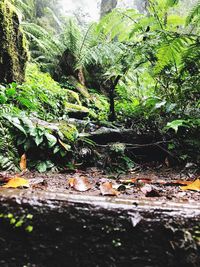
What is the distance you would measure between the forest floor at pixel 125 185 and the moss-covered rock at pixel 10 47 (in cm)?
199

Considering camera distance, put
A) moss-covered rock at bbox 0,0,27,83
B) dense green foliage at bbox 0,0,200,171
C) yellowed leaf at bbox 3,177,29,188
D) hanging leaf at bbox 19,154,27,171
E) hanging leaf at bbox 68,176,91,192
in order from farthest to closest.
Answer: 1. moss-covered rock at bbox 0,0,27,83
2. dense green foliage at bbox 0,0,200,171
3. hanging leaf at bbox 19,154,27,171
4. hanging leaf at bbox 68,176,91,192
5. yellowed leaf at bbox 3,177,29,188

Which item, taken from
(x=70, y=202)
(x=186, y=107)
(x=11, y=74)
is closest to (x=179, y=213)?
(x=70, y=202)

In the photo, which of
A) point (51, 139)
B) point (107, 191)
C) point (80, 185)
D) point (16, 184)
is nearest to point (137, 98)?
point (51, 139)

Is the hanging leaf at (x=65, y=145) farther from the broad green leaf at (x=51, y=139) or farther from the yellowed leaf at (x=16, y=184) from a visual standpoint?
the yellowed leaf at (x=16, y=184)

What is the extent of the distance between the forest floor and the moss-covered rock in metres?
1.99

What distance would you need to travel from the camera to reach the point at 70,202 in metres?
0.94

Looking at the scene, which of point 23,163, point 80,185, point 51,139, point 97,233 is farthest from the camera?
point 51,139

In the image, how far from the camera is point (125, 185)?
175 cm

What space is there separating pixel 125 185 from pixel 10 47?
2856 millimetres

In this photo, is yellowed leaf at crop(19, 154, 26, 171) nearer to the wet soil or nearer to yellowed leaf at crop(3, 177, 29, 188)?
yellowed leaf at crop(3, 177, 29, 188)

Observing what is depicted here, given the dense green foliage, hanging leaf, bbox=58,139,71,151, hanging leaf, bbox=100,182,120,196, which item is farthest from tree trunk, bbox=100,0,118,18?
hanging leaf, bbox=100,182,120,196

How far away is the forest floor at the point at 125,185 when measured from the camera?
1.34 metres

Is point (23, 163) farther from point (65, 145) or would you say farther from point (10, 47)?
point (10, 47)

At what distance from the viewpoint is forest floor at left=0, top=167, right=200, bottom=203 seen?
134 centimetres
